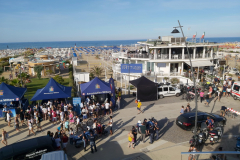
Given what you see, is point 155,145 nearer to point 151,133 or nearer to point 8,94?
point 151,133

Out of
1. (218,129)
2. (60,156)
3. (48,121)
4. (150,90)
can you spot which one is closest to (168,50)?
(150,90)

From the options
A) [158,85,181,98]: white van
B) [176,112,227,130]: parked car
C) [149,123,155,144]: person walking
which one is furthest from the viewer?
[158,85,181,98]: white van

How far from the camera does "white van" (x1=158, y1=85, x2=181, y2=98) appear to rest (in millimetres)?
19828

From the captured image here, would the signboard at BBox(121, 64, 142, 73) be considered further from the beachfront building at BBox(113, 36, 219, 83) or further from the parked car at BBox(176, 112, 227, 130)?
the parked car at BBox(176, 112, 227, 130)

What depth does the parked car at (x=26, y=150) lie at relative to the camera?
769 centimetres

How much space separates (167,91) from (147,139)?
9.69 metres

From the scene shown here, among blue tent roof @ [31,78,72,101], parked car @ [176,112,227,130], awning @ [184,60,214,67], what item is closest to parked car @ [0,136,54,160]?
blue tent roof @ [31,78,72,101]

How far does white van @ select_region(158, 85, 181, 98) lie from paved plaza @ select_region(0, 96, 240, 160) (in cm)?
300

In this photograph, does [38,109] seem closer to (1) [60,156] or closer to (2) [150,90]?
(1) [60,156]

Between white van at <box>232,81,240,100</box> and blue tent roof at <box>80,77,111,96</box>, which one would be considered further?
white van at <box>232,81,240,100</box>

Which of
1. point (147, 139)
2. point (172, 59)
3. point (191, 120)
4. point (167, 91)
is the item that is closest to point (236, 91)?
point (167, 91)

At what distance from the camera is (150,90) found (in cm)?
1888

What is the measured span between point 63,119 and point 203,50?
22.5 metres

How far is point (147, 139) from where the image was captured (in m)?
11.4
